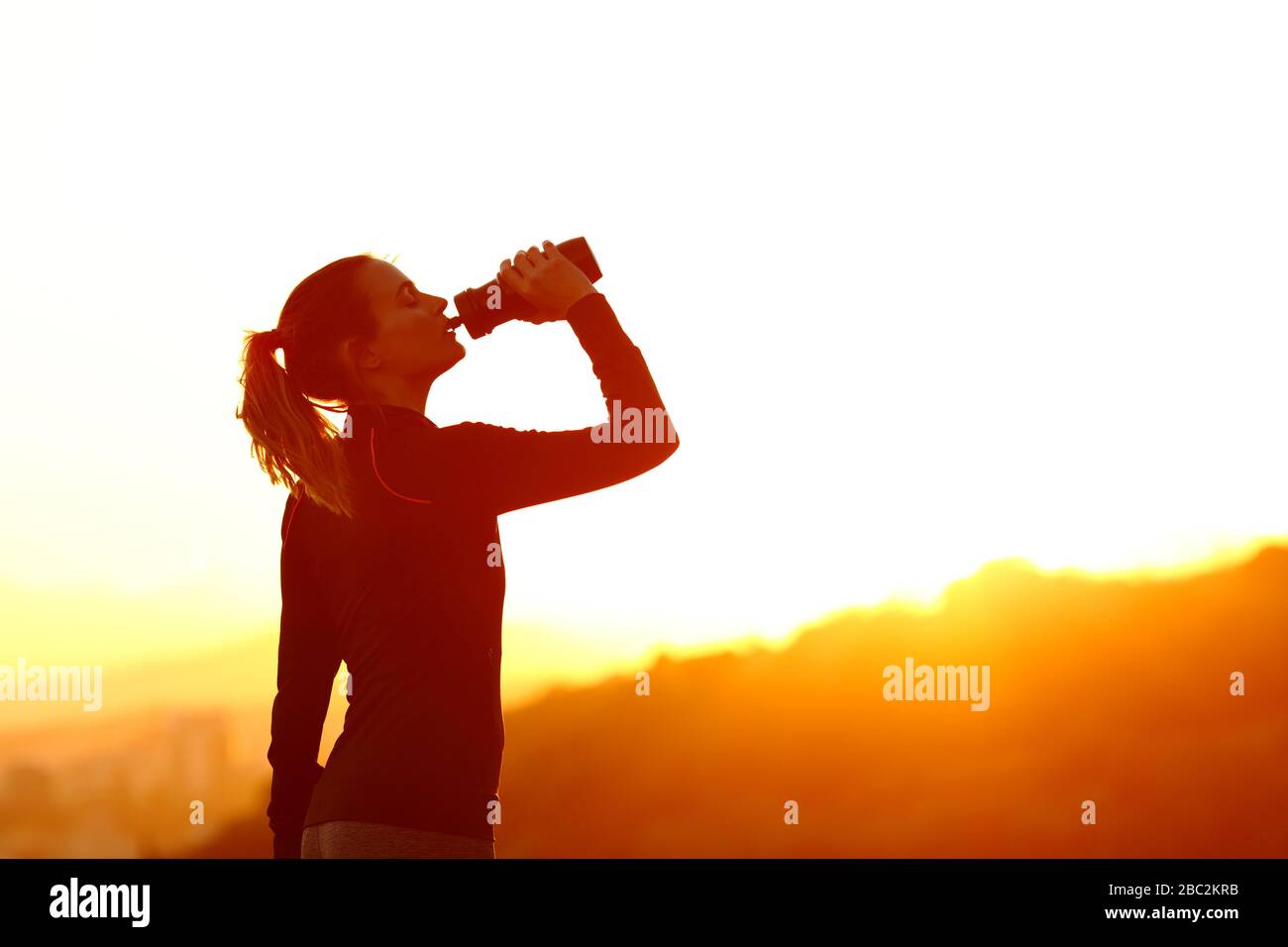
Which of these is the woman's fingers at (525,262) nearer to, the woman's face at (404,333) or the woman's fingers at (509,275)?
the woman's fingers at (509,275)

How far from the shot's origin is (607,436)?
2.21m

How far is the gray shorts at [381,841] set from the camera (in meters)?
2.03

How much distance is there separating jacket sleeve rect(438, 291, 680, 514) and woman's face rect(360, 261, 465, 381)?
0.20 m

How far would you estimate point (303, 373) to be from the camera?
2393 mm

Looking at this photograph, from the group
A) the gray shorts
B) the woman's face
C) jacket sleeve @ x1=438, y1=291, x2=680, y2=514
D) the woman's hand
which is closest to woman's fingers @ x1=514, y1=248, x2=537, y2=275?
the woman's hand

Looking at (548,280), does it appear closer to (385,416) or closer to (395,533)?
(385,416)

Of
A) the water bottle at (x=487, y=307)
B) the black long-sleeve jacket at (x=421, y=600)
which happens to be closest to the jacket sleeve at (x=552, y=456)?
the black long-sleeve jacket at (x=421, y=600)

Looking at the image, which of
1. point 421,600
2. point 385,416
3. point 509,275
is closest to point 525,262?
point 509,275

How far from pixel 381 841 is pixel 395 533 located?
0.52 meters

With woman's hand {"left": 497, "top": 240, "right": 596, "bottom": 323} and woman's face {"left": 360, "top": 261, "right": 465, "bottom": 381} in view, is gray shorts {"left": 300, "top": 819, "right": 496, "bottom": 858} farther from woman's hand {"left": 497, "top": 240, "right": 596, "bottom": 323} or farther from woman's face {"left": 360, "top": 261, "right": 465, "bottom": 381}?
woman's hand {"left": 497, "top": 240, "right": 596, "bottom": 323}

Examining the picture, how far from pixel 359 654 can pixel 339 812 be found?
0.27 metres
